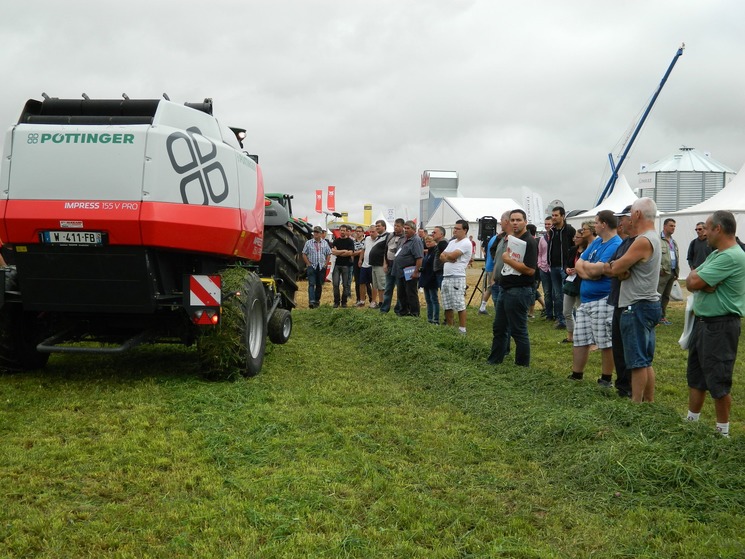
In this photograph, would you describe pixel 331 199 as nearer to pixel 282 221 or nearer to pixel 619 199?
pixel 619 199

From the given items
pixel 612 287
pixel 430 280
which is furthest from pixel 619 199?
pixel 612 287

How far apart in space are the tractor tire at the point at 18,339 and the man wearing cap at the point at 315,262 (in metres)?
9.14

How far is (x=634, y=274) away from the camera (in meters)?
6.16

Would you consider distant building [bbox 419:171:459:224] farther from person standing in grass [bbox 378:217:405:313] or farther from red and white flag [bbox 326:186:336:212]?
person standing in grass [bbox 378:217:405:313]

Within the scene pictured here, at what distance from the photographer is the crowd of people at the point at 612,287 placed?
545 centimetres

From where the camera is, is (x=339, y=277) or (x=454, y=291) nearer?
(x=454, y=291)

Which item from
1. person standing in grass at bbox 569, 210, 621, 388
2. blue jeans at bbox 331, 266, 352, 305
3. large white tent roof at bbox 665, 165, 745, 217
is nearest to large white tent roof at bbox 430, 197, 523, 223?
large white tent roof at bbox 665, 165, 745, 217

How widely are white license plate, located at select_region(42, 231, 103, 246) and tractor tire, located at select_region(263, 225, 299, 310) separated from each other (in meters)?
5.69

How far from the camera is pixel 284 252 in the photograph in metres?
12.4

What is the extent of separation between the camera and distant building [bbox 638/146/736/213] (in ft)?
141

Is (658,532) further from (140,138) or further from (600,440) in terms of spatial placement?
(140,138)

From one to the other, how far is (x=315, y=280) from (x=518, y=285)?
9.20 meters

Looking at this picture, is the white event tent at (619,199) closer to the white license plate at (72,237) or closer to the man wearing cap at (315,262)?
the man wearing cap at (315,262)

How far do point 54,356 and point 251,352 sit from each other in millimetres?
2809
